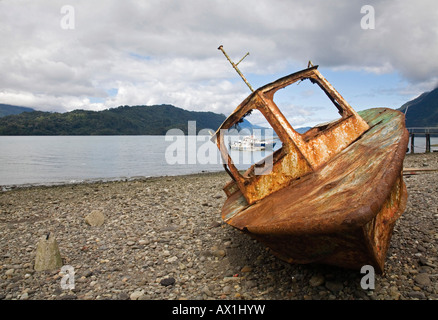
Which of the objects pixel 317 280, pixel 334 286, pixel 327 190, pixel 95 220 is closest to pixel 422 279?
pixel 334 286

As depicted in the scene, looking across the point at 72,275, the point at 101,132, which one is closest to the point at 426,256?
the point at 72,275

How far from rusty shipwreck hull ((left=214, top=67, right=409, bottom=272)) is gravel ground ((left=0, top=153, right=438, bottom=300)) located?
27.0 inches

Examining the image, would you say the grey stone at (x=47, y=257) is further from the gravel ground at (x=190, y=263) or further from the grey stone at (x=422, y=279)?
the grey stone at (x=422, y=279)

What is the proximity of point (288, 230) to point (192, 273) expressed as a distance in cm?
301

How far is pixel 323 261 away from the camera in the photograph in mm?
4035

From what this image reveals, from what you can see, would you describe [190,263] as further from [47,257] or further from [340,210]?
[340,210]

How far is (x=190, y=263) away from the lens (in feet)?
20.7

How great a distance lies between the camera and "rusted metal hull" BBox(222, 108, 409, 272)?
315cm

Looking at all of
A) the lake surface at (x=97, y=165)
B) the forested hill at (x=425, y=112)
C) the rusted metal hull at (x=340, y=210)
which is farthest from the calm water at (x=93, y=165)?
the forested hill at (x=425, y=112)

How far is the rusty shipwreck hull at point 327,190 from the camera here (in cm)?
324

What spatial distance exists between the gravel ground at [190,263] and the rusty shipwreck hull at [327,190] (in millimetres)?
686

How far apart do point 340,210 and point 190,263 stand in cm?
401

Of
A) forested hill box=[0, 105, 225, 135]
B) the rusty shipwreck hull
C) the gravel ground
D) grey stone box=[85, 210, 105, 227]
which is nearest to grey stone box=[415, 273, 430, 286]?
the gravel ground
